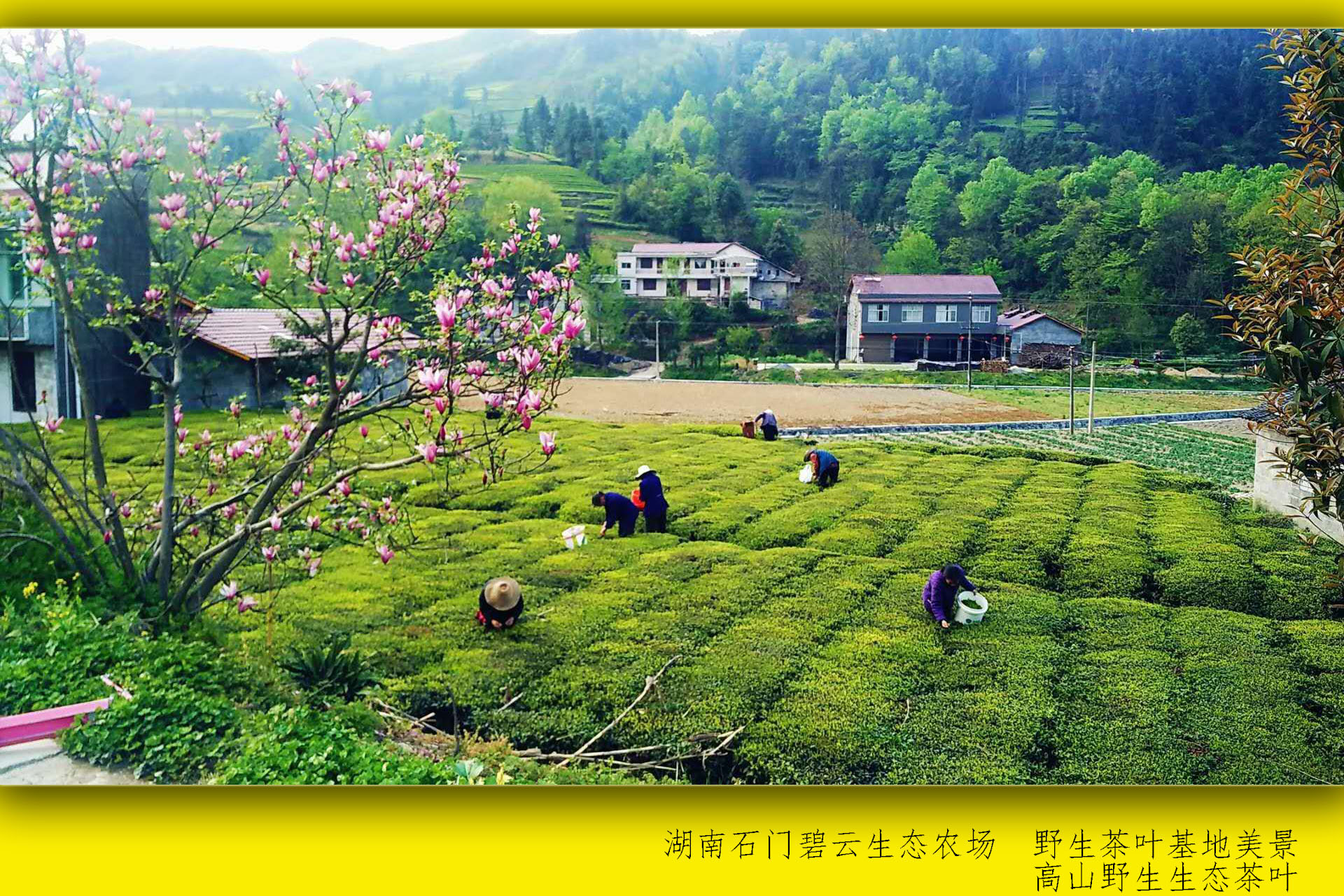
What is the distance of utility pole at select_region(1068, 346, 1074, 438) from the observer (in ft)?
17.5

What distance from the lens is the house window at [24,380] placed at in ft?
16.1

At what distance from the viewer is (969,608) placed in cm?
468

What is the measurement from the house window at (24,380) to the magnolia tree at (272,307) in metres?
0.08

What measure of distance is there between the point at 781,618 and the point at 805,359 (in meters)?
1.44

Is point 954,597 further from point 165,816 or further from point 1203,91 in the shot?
point 165,816

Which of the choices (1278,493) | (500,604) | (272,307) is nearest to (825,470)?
(500,604)

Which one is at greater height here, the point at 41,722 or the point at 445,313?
the point at 445,313

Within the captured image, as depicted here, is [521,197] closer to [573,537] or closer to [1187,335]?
[573,537]

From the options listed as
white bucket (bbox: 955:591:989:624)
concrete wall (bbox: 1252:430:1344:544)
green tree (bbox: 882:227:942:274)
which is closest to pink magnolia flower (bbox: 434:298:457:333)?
green tree (bbox: 882:227:942:274)

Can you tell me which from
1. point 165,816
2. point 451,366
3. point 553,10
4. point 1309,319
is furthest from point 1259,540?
point 165,816

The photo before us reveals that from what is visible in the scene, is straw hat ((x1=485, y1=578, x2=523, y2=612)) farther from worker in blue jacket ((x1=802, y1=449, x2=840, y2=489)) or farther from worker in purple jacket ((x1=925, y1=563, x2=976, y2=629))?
worker in purple jacket ((x1=925, y1=563, x2=976, y2=629))

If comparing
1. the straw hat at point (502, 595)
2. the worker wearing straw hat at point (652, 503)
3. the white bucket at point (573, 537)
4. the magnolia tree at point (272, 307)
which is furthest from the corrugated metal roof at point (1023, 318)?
the straw hat at point (502, 595)

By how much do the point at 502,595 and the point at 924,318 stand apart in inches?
101

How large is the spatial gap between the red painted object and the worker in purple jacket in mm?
3549
